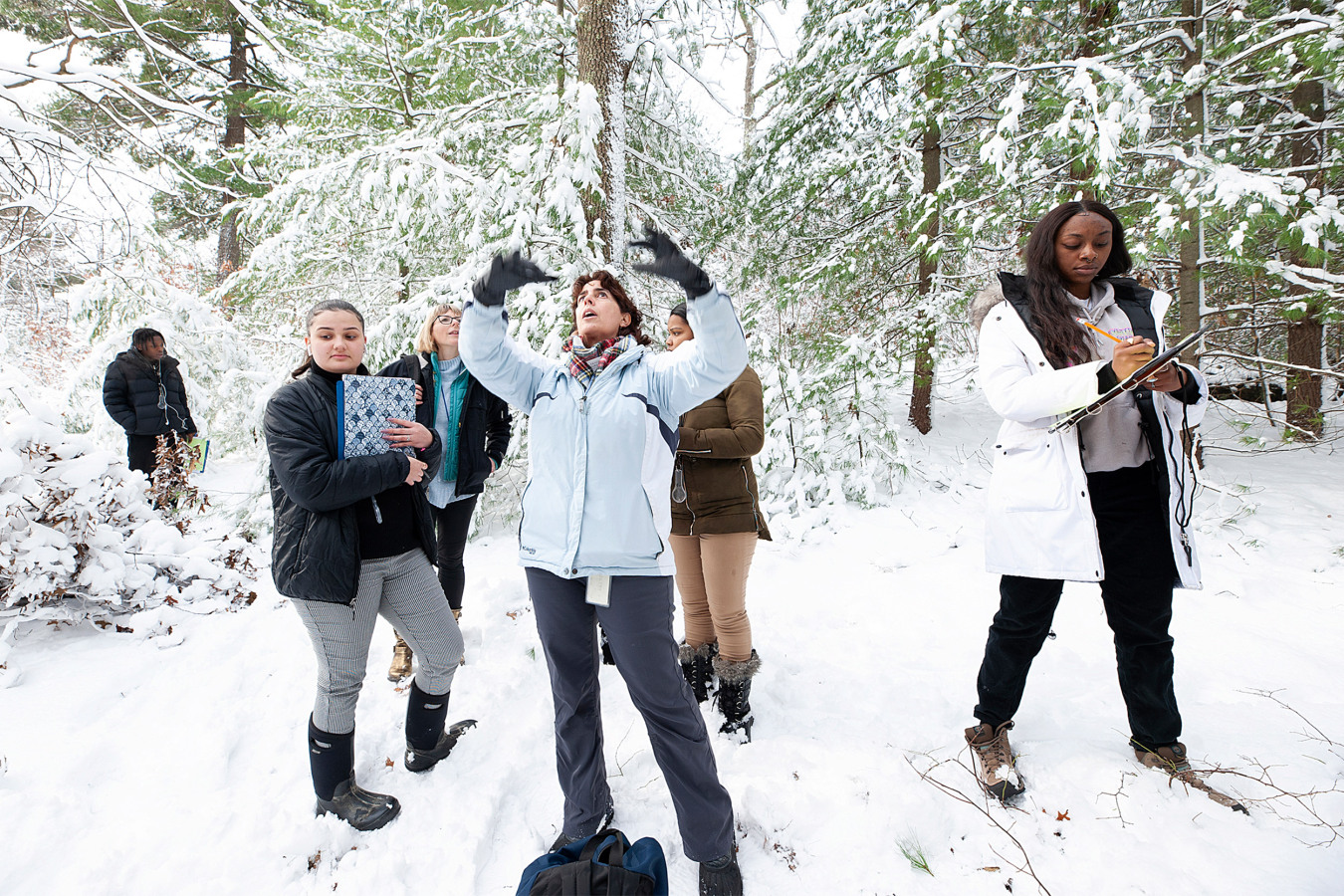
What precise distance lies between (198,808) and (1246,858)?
3.95 meters

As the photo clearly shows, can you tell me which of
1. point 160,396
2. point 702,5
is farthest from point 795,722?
point 160,396

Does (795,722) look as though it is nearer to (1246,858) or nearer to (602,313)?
(1246,858)

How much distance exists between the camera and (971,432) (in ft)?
26.3

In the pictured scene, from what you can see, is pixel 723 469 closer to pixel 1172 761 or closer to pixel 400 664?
pixel 1172 761

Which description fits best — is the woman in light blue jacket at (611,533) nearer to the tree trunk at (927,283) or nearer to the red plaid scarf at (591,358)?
the red plaid scarf at (591,358)

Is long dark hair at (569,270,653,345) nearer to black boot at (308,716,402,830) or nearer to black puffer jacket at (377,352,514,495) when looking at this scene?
black puffer jacket at (377,352,514,495)

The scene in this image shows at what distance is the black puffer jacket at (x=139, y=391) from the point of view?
5398mm

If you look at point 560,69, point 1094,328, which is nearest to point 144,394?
point 560,69

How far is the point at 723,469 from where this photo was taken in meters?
2.79

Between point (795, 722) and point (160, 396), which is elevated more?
point (160, 396)

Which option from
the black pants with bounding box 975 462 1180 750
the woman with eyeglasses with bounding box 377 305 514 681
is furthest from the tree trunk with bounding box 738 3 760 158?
the black pants with bounding box 975 462 1180 750

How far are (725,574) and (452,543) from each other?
1.80 m

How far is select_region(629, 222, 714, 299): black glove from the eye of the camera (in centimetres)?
168

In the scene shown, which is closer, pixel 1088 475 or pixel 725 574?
pixel 1088 475
